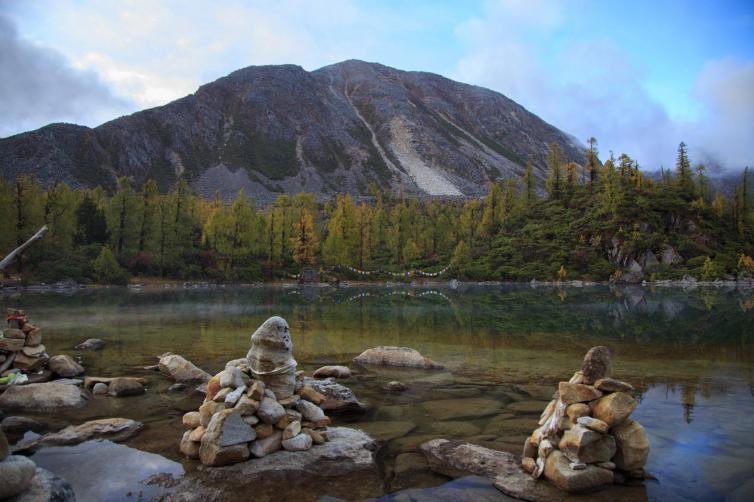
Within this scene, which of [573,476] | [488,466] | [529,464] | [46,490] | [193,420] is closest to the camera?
[46,490]

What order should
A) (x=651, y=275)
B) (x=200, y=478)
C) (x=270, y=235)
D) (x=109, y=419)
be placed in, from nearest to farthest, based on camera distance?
1. (x=200, y=478)
2. (x=109, y=419)
3. (x=651, y=275)
4. (x=270, y=235)

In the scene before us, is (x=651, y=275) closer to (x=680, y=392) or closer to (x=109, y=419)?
(x=680, y=392)

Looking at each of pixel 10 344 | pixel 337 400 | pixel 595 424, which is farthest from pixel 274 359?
pixel 10 344

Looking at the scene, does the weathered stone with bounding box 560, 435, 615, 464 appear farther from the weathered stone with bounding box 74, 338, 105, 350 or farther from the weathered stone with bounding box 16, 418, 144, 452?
the weathered stone with bounding box 74, 338, 105, 350

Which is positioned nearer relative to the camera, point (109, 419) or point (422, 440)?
point (422, 440)

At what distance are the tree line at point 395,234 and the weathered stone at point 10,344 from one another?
5977 centimetres

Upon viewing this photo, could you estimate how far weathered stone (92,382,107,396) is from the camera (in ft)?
48.4

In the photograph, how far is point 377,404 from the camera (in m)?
13.9

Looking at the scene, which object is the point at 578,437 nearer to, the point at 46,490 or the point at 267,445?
the point at 267,445

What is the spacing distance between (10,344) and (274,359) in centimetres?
1118

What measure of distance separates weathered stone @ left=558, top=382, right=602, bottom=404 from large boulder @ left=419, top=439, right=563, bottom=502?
1.52 m

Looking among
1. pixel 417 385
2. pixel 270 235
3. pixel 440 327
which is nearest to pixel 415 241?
pixel 270 235

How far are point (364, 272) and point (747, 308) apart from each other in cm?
6622

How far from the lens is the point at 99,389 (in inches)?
584
